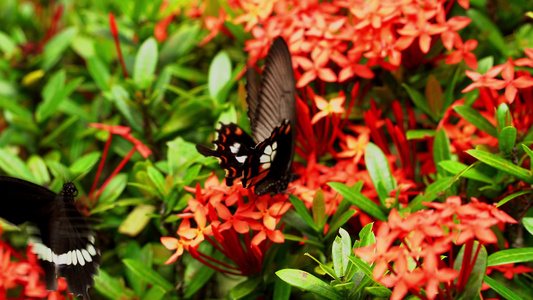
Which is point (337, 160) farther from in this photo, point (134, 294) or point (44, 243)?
point (44, 243)

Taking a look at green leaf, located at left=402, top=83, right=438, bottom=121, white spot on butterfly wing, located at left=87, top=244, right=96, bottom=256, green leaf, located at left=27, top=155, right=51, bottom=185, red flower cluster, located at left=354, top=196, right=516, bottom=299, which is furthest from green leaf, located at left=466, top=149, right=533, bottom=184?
green leaf, located at left=27, top=155, right=51, bottom=185

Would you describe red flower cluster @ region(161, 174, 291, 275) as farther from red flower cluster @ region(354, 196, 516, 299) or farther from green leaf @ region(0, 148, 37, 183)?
green leaf @ region(0, 148, 37, 183)

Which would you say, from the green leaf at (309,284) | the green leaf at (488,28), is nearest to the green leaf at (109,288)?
the green leaf at (309,284)

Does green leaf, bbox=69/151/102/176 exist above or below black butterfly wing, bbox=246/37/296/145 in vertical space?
below

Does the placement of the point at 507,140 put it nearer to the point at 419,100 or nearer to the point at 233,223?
the point at 419,100

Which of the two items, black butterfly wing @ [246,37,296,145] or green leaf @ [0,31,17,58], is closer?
black butterfly wing @ [246,37,296,145]

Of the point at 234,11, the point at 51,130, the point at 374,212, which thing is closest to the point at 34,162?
the point at 51,130

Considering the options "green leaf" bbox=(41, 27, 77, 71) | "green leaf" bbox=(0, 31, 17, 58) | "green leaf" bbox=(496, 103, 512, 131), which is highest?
"green leaf" bbox=(0, 31, 17, 58)
